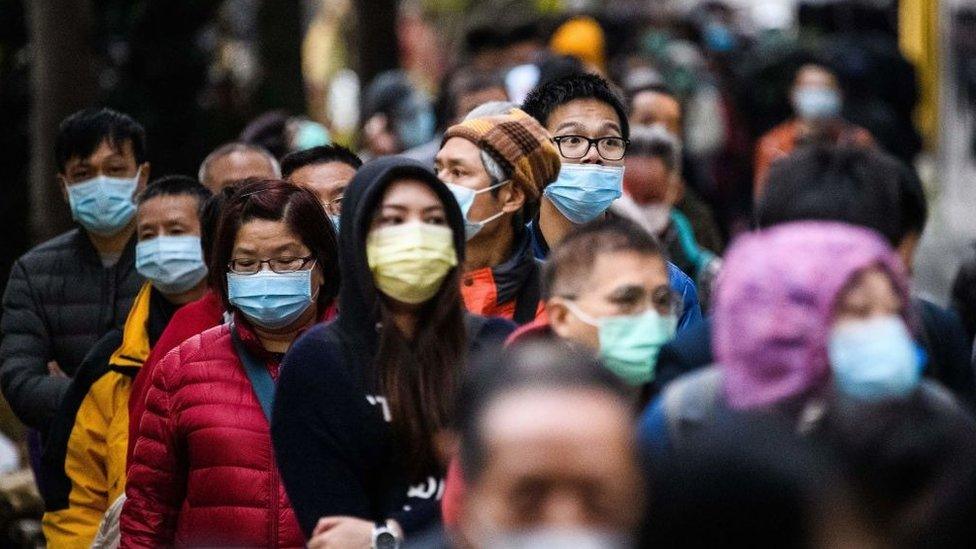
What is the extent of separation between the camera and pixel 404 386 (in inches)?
214

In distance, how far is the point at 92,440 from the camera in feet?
25.6

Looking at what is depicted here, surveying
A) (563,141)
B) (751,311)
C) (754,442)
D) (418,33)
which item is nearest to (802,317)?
(751,311)

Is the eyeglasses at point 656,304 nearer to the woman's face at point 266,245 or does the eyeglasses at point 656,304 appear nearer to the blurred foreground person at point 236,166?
the woman's face at point 266,245

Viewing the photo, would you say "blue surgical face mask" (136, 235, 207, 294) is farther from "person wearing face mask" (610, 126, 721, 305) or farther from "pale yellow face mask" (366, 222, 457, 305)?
"pale yellow face mask" (366, 222, 457, 305)

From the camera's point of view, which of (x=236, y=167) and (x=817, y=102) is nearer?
(x=236, y=167)

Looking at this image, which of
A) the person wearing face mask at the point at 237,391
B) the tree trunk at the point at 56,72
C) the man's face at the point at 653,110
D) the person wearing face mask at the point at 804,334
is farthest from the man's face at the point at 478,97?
the person wearing face mask at the point at 804,334

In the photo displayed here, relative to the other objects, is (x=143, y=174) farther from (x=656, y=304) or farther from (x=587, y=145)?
(x=656, y=304)

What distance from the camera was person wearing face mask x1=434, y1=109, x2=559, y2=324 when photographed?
270 inches

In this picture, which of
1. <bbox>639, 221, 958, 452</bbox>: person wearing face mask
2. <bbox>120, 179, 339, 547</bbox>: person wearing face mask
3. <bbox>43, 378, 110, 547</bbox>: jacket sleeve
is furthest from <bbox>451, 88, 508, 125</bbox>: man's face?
<bbox>639, 221, 958, 452</bbox>: person wearing face mask

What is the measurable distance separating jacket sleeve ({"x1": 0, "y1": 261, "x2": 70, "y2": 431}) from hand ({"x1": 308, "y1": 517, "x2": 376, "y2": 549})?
9.93ft

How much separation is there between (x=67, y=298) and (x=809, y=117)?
763 cm

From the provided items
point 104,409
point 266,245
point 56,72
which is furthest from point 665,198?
point 56,72

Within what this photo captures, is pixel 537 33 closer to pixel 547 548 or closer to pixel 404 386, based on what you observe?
pixel 404 386

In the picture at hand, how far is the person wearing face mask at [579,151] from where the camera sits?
743cm
